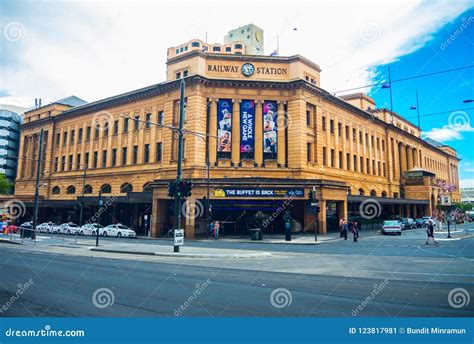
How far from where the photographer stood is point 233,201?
34.0 meters

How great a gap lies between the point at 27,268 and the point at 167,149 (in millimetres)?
26694

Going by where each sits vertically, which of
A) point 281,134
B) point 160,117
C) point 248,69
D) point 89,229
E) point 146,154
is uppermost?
point 248,69

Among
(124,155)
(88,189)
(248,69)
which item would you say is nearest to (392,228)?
(248,69)

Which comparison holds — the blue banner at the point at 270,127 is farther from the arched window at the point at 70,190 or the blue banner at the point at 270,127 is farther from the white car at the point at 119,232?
the arched window at the point at 70,190

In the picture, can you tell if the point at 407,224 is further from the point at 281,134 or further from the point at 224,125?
the point at 224,125

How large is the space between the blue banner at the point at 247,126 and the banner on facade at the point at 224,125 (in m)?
1.33

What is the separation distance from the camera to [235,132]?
37.4 m

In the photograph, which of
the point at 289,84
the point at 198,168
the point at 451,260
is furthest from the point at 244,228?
the point at 451,260

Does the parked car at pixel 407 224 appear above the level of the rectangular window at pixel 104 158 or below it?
below

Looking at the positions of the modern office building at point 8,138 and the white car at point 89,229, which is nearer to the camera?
the white car at point 89,229

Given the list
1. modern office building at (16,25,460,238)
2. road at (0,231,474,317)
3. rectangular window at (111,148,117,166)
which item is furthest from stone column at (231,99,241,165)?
road at (0,231,474,317)

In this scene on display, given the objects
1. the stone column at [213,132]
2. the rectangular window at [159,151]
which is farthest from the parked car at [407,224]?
the rectangular window at [159,151]

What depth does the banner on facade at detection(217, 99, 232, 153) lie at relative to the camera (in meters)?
37.0

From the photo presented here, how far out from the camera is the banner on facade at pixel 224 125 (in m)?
37.0
